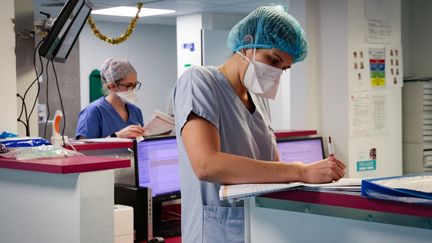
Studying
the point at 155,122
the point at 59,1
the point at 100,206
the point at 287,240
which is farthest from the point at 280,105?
the point at 287,240

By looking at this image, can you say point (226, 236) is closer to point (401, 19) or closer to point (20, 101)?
point (20, 101)

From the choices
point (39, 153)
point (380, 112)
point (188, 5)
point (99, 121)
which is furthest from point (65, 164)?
point (188, 5)

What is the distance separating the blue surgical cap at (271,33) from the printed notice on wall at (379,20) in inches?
77.4

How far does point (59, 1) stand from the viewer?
18.8ft

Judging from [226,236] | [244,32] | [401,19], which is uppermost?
[401,19]

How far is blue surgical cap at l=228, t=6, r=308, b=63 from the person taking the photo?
68.7 inches

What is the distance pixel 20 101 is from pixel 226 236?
5.18 feet

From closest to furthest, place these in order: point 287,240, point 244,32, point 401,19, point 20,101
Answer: point 287,240
point 244,32
point 20,101
point 401,19

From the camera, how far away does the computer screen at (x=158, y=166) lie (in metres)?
2.64

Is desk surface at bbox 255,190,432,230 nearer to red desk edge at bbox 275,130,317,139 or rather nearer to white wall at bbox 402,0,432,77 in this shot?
red desk edge at bbox 275,130,317,139

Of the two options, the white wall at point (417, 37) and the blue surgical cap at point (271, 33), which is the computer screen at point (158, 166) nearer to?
the blue surgical cap at point (271, 33)

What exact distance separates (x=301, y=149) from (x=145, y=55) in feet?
17.4

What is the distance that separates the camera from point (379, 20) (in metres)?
3.72

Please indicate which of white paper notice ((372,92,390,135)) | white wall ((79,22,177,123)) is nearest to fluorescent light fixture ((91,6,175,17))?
white wall ((79,22,177,123))
